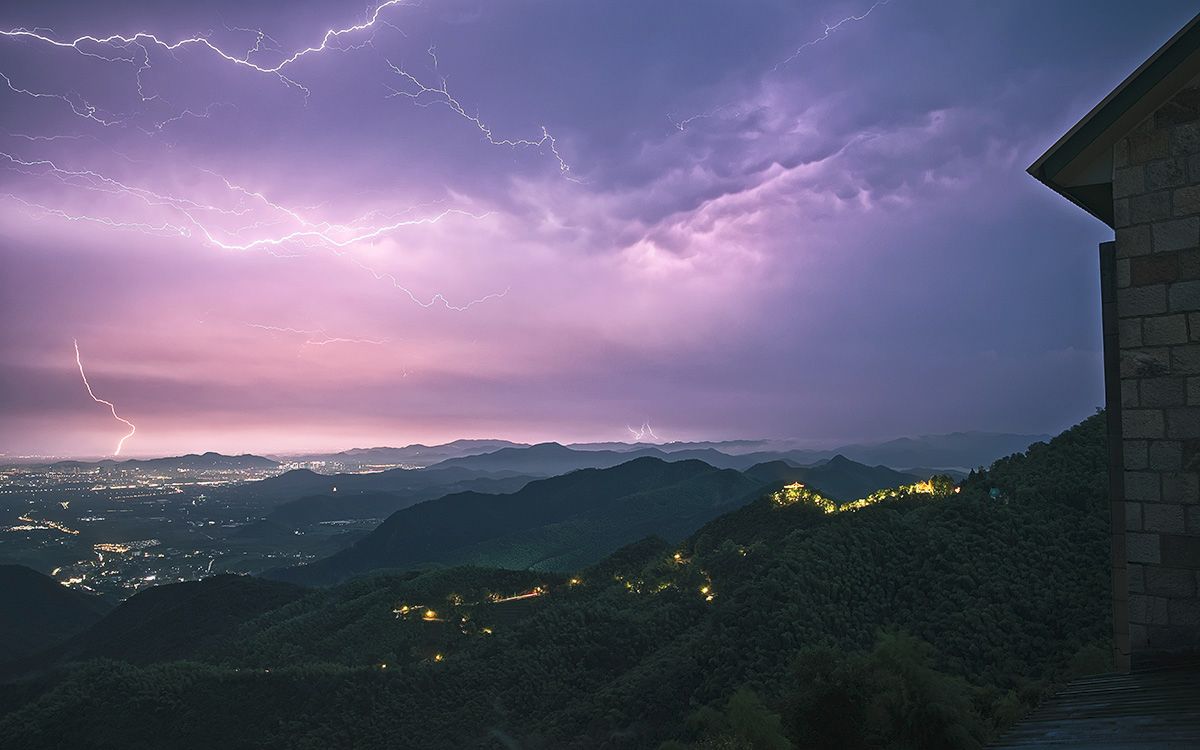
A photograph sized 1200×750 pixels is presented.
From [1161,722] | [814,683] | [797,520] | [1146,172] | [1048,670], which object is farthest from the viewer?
[797,520]

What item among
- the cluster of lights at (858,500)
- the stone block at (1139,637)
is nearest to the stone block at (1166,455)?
the stone block at (1139,637)

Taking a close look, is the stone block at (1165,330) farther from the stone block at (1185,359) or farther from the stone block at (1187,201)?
the stone block at (1187,201)

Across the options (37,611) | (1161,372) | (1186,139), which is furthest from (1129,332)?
(37,611)

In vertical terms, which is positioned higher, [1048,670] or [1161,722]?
[1161,722]

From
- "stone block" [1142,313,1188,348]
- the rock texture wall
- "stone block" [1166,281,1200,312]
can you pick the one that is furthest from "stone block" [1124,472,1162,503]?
"stone block" [1166,281,1200,312]

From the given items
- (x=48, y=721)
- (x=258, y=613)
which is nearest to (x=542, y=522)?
(x=258, y=613)

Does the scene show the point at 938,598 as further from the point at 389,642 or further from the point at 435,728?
the point at 389,642

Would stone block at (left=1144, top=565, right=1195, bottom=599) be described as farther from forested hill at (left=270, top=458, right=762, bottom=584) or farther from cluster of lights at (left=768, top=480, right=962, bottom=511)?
forested hill at (left=270, top=458, right=762, bottom=584)
